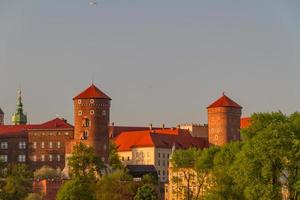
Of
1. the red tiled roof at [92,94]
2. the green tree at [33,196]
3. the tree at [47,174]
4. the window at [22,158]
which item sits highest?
the red tiled roof at [92,94]

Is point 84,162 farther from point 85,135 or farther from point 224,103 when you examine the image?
point 224,103

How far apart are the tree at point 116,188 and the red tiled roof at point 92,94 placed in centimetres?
2229

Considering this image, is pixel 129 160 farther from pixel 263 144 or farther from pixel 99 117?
pixel 263 144

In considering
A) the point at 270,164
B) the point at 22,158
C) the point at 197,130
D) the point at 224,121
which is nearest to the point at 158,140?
the point at 224,121

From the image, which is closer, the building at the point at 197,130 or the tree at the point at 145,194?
the tree at the point at 145,194

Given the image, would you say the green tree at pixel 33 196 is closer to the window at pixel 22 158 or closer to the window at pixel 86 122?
the window at pixel 86 122

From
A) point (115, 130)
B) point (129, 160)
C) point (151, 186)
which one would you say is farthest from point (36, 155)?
point (151, 186)

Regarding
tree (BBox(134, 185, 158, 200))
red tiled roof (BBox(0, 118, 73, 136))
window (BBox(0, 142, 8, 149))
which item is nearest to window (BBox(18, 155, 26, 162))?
window (BBox(0, 142, 8, 149))

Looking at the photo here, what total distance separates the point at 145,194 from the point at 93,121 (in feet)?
90.2

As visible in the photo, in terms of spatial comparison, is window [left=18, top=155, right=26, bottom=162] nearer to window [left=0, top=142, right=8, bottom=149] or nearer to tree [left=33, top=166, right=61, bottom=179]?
window [left=0, top=142, right=8, bottom=149]

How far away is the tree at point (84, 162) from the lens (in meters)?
107

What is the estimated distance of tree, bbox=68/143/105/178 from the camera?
351ft

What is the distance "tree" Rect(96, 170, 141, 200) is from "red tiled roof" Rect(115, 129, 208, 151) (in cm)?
3814

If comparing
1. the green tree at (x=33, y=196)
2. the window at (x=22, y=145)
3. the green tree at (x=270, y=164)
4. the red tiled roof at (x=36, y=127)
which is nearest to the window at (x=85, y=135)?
the red tiled roof at (x=36, y=127)
